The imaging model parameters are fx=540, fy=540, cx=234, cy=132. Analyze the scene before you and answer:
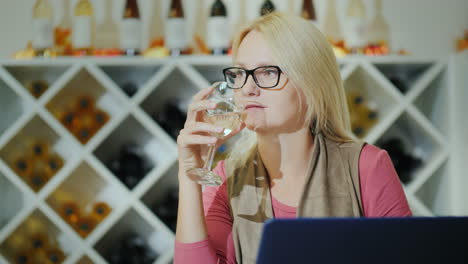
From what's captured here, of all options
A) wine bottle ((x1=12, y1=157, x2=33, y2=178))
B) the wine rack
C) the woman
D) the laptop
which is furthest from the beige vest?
wine bottle ((x1=12, y1=157, x2=33, y2=178))

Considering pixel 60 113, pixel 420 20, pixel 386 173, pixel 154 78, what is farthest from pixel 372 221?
pixel 420 20

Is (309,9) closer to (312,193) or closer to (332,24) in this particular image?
(332,24)

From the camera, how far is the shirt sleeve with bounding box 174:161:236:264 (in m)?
0.93

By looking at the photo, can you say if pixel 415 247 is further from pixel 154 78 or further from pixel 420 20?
pixel 420 20

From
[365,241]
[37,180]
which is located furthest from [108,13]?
[365,241]

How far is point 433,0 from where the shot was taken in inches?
96.7

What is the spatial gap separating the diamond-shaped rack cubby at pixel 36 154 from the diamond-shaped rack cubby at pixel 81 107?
0.07 m

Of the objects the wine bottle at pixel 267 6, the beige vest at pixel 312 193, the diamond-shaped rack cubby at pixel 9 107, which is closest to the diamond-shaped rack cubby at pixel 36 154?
the diamond-shaped rack cubby at pixel 9 107

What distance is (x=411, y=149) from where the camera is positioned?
7.58 feet

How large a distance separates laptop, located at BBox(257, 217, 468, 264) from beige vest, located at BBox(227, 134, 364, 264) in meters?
0.40

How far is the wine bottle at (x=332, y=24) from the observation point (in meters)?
2.39

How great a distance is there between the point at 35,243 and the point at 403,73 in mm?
1680

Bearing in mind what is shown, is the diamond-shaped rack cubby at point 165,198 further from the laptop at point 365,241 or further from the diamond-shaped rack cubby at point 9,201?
the laptop at point 365,241

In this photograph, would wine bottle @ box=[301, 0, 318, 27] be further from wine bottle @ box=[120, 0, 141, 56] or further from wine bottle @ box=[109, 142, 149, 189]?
wine bottle @ box=[109, 142, 149, 189]
